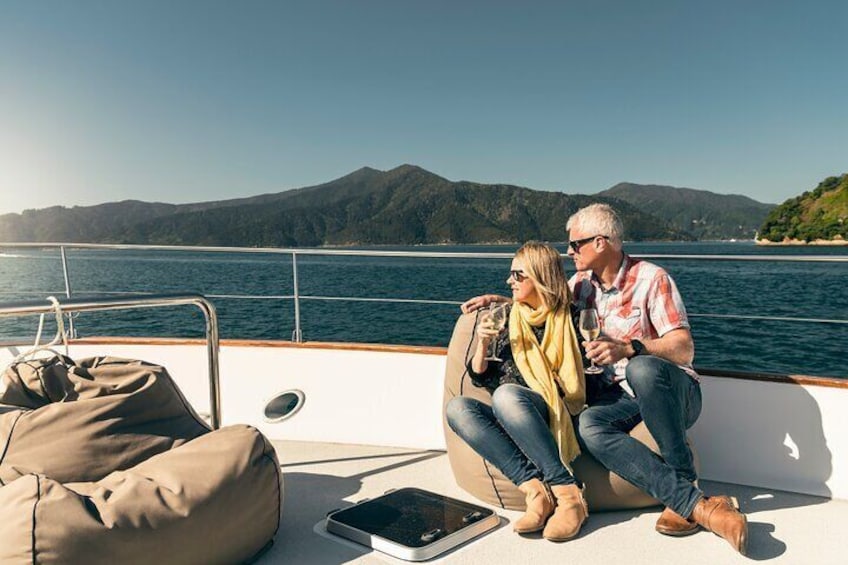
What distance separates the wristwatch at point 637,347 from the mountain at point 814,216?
282 feet

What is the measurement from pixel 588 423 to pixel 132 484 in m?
1.39

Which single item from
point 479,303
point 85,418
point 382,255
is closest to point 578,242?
point 479,303

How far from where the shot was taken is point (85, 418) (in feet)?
5.80

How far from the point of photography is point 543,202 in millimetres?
132000

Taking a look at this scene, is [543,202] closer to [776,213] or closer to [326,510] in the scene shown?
[776,213]

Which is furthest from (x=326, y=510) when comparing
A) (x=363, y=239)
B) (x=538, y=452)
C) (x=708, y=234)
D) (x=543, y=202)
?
(x=708, y=234)

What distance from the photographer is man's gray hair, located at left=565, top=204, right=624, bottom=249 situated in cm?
226

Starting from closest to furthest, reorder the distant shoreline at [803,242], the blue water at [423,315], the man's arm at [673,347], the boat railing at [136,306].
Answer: the boat railing at [136,306], the man's arm at [673,347], the blue water at [423,315], the distant shoreline at [803,242]

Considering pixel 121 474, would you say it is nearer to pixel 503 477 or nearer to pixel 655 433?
pixel 503 477

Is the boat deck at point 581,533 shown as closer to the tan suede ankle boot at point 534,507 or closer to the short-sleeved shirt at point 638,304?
the tan suede ankle boot at point 534,507

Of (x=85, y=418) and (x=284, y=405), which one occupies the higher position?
(x=85, y=418)

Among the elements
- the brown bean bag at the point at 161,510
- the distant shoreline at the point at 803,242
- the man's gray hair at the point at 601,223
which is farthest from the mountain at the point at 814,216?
the brown bean bag at the point at 161,510

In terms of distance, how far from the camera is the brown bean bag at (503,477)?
7.07ft

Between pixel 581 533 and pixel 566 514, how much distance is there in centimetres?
10
